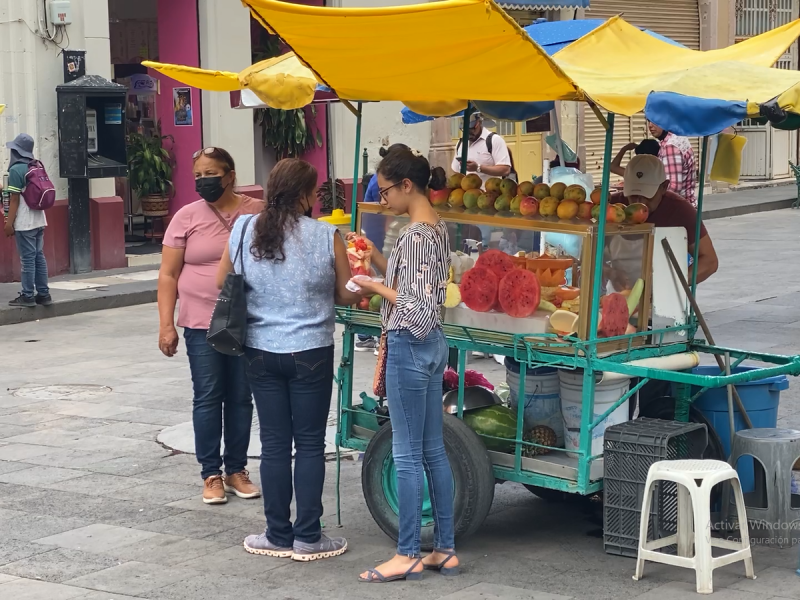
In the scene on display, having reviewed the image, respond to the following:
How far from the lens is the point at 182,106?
16250mm

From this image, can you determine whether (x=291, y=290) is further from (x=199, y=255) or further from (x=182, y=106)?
(x=182, y=106)

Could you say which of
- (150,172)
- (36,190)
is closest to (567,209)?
(36,190)

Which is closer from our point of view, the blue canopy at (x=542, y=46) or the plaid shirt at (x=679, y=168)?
the blue canopy at (x=542, y=46)

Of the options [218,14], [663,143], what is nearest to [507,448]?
[663,143]

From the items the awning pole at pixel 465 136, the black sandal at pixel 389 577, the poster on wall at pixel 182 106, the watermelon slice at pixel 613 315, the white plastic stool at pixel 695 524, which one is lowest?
the black sandal at pixel 389 577

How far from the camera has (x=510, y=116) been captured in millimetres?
6590

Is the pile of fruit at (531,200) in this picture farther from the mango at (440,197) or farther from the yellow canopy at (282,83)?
the yellow canopy at (282,83)

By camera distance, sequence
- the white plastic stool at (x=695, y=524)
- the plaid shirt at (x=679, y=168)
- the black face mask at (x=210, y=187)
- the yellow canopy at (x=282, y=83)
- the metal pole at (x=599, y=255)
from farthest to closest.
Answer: the plaid shirt at (x=679, y=168) → the yellow canopy at (x=282, y=83) → the black face mask at (x=210, y=187) → the metal pole at (x=599, y=255) → the white plastic stool at (x=695, y=524)

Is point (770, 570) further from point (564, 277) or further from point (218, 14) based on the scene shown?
point (218, 14)

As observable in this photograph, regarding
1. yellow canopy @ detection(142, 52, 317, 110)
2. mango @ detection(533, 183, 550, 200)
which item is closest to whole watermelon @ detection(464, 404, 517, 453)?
mango @ detection(533, 183, 550, 200)

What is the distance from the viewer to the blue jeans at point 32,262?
39.8ft

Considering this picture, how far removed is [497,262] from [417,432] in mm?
1021

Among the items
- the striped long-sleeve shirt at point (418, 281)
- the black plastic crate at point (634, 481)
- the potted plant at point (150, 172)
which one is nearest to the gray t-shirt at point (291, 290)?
the striped long-sleeve shirt at point (418, 281)

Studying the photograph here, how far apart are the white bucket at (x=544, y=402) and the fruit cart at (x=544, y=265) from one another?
0.07m
